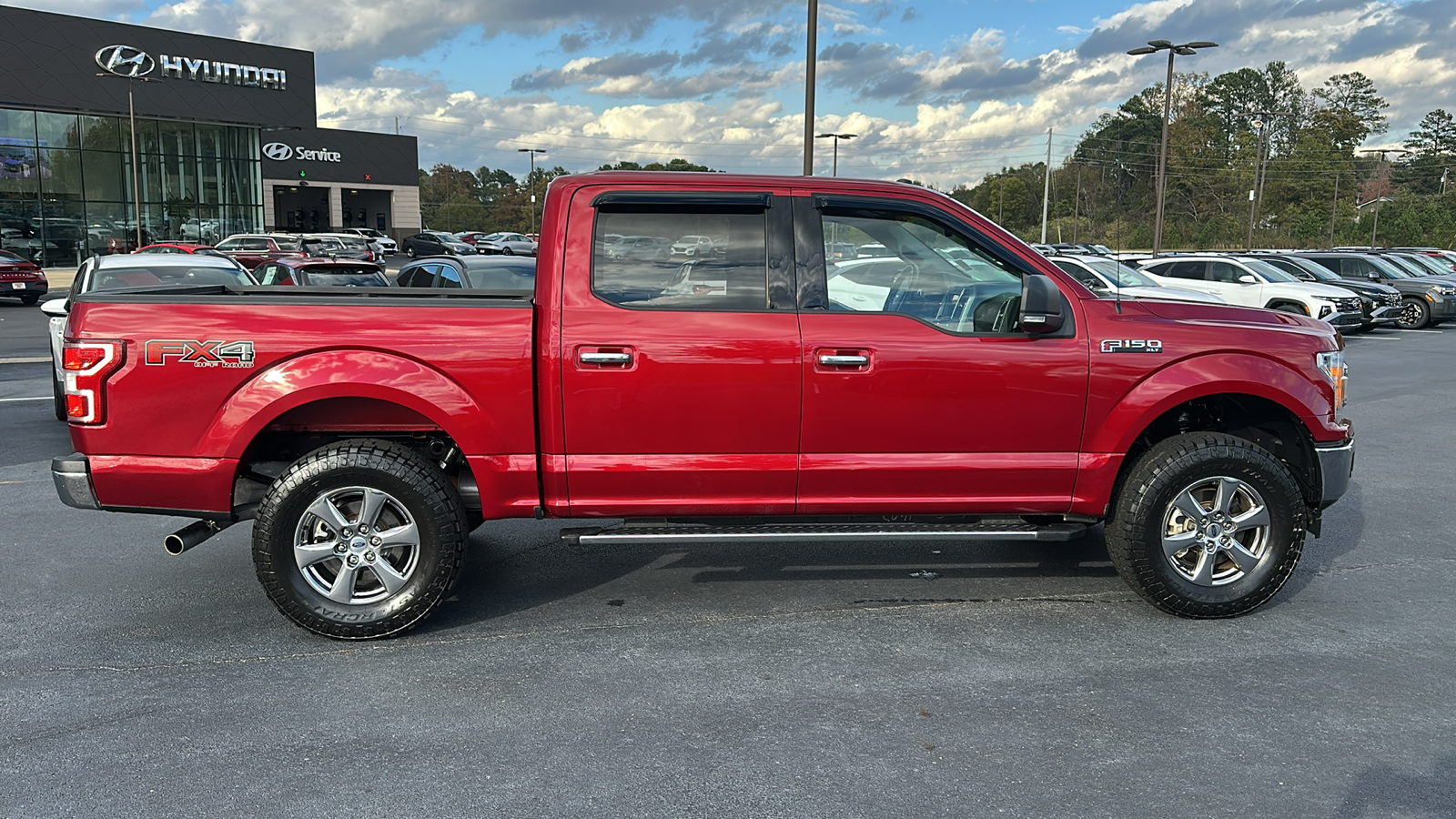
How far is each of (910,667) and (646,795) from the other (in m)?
1.45

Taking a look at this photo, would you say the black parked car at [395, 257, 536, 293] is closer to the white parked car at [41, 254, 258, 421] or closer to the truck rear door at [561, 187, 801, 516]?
the white parked car at [41, 254, 258, 421]

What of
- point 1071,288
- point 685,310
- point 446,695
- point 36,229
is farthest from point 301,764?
point 36,229

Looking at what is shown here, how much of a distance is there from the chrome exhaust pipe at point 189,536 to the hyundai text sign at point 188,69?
41305 mm

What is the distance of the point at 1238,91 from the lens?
356 feet

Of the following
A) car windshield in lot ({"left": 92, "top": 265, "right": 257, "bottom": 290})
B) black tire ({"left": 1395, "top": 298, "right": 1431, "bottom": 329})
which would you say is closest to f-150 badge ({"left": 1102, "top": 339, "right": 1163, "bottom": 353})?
car windshield in lot ({"left": 92, "top": 265, "right": 257, "bottom": 290})

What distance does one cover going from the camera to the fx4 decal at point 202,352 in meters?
4.33

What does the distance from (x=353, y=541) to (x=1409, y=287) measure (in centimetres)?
2576

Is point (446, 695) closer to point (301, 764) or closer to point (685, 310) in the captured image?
point (301, 764)

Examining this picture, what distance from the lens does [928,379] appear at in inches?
180

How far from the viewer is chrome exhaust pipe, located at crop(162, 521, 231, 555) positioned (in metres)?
4.41

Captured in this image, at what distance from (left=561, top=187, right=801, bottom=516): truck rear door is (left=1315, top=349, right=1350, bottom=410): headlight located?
2493 millimetres

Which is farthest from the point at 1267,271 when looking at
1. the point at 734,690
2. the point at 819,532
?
the point at 734,690

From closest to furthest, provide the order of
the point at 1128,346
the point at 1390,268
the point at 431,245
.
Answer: the point at 1128,346 < the point at 1390,268 < the point at 431,245

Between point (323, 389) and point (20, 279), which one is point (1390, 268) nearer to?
point (323, 389)
